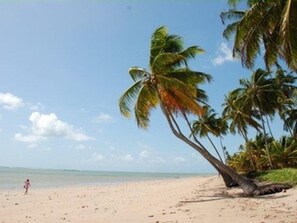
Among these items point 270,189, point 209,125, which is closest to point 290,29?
point 270,189

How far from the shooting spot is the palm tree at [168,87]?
60.2 feet

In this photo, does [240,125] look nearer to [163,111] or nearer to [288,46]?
[163,111]

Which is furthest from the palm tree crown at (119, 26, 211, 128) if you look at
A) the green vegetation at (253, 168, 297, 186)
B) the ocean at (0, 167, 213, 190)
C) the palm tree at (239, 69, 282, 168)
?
the ocean at (0, 167, 213, 190)

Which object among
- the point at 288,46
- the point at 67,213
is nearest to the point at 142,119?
the point at 67,213

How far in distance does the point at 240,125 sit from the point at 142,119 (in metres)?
19.2

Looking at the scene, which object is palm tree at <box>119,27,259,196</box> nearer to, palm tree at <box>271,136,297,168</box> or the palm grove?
the palm grove

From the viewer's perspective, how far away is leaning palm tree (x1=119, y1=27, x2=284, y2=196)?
1836 centimetres

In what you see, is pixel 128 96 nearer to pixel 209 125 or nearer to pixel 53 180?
pixel 209 125

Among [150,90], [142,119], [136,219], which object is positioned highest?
[150,90]

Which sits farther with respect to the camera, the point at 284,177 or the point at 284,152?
the point at 284,152

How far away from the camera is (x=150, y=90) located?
19.4 meters

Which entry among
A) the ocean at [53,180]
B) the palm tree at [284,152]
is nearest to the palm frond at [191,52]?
the palm tree at [284,152]

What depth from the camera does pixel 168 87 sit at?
18688mm

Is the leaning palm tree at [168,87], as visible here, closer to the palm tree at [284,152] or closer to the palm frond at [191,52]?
the palm frond at [191,52]
